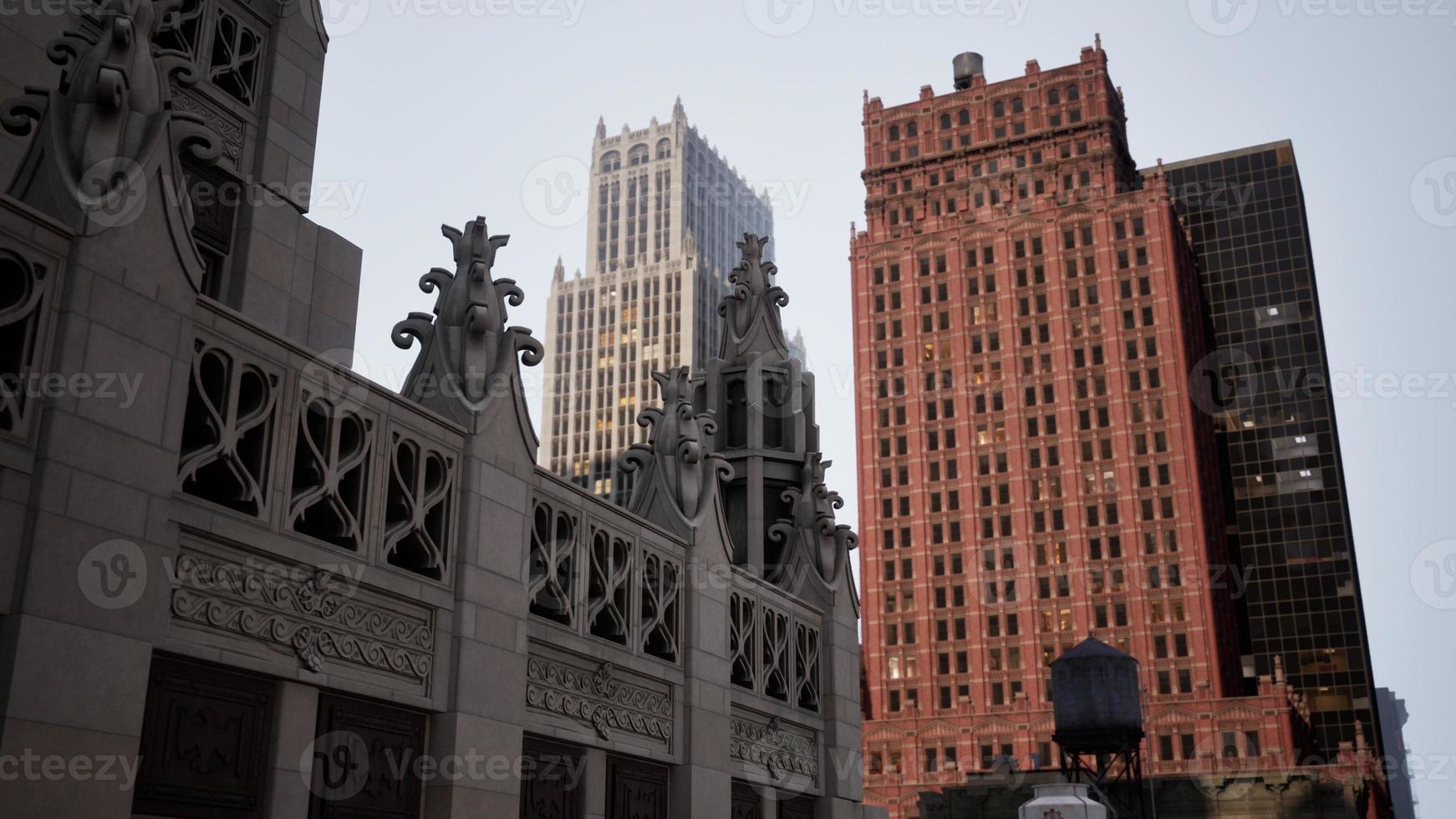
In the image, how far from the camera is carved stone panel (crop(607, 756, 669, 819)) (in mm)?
23719

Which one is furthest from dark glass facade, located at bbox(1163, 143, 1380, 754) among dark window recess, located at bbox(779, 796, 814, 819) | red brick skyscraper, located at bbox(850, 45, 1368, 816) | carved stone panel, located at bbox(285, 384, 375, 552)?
carved stone panel, located at bbox(285, 384, 375, 552)

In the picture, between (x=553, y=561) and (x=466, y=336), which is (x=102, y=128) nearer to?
(x=466, y=336)

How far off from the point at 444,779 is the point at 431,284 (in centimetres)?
784

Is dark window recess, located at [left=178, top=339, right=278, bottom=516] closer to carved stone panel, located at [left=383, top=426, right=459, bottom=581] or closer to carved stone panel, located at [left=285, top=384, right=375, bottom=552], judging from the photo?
carved stone panel, located at [left=285, top=384, right=375, bottom=552]

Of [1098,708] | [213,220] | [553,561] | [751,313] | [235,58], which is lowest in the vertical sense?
[553,561]

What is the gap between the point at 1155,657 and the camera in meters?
122

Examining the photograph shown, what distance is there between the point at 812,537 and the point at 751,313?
6.09 meters

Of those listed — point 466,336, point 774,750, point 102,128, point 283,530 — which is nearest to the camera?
point 102,128

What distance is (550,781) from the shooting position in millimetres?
22188

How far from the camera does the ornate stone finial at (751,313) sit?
34906 millimetres

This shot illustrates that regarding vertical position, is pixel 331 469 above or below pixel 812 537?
below

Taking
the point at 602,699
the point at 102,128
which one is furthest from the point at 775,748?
the point at 102,128

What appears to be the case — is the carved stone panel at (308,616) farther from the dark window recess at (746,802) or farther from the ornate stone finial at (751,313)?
the ornate stone finial at (751,313)

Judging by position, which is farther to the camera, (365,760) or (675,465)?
(675,465)
